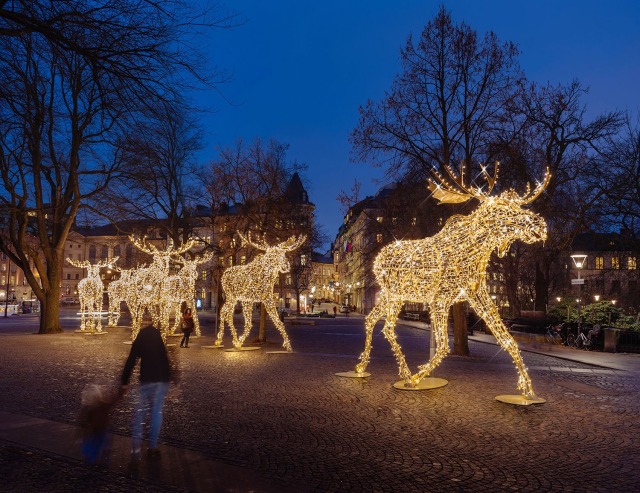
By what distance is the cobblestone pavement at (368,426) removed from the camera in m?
6.01

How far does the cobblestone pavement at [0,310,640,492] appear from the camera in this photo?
6012 mm

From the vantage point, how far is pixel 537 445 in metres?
7.35

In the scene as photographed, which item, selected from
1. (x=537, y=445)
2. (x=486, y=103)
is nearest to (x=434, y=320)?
(x=537, y=445)

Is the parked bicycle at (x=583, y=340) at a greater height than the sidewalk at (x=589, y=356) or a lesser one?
greater

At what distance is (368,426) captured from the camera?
8242mm

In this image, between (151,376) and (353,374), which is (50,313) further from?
(151,376)

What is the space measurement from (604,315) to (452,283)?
16.3 meters

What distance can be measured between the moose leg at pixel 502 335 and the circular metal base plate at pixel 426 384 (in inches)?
66.7

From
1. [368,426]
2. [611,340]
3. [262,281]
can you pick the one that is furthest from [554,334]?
[368,426]

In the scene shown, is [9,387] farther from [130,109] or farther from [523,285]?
[523,285]

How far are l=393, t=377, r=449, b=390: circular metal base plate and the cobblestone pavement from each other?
204 millimetres

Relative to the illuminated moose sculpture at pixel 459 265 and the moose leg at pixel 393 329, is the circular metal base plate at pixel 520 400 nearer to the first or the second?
the illuminated moose sculpture at pixel 459 265

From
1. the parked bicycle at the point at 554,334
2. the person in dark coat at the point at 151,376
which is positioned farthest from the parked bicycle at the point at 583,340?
the person in dark coat at the point at 151,376

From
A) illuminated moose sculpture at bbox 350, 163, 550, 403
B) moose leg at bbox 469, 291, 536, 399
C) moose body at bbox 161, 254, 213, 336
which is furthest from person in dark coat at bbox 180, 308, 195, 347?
moose leg at bbox 469, 291, 536, 399
